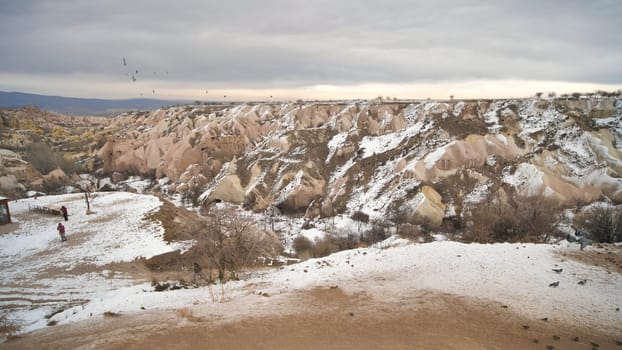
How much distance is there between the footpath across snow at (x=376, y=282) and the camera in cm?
869

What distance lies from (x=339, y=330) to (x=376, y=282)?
324 centimetres

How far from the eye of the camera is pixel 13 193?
31453mm

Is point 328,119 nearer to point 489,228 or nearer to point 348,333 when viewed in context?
point 489,228

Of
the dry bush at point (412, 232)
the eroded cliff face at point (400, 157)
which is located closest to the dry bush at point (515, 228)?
the dry bush at point (412, 232)

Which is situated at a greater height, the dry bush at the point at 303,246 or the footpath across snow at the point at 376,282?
the footpath across snow at the point at 376,282

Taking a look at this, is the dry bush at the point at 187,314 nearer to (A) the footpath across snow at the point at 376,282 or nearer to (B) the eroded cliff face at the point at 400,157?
(A) the footpath across snow at the point at 376,282

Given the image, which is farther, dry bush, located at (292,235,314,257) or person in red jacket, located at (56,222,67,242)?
dry bush, located at (292,235,314,257)

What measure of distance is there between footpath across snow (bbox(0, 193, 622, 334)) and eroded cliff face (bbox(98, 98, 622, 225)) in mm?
14788

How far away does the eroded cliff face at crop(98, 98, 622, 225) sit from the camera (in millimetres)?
28703

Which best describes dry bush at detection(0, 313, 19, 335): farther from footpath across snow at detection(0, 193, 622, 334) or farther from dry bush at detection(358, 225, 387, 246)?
dry bush at detection(358, 225, 387, 246)

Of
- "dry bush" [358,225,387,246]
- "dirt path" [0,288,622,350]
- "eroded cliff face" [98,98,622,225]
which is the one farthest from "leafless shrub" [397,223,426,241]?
"dirt path" [0,288,622,350]

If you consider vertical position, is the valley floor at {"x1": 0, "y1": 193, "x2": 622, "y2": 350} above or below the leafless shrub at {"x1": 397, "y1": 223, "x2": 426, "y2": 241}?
above

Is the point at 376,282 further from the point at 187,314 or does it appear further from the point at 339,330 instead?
the point at 187,314

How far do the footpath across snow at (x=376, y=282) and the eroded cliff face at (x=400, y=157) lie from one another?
48.5ft
